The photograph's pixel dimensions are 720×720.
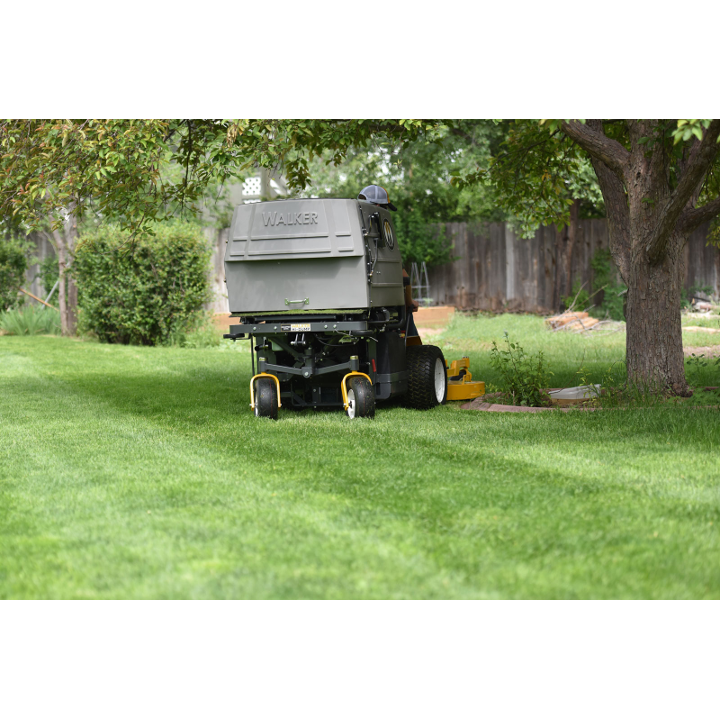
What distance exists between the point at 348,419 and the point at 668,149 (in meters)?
4.02

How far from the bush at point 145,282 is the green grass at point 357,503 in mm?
7248

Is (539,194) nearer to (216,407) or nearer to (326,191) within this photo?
(216,407)

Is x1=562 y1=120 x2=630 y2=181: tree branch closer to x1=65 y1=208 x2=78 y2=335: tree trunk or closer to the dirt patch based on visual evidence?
the dirt patch

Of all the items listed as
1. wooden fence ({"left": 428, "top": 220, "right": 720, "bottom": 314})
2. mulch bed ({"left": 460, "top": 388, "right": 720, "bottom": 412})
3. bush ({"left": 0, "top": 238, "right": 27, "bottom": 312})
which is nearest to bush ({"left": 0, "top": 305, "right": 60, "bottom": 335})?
bush ({"left": 0, "top": 238, "right": 27, "bottom": 312})

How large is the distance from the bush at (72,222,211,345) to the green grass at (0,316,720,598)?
23.8 ft

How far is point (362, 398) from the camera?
852 centimetres

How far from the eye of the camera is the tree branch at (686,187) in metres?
7.18

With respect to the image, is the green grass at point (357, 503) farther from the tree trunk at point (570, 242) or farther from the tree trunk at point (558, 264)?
the tree trunk at point (558, 264)

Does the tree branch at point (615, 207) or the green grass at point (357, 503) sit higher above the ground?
the tree branch at point (615, 207)

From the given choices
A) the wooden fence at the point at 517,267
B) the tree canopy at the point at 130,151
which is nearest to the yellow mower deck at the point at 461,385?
the tree canopy at the point at 130,151

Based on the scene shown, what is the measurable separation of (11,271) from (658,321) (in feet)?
53.3
